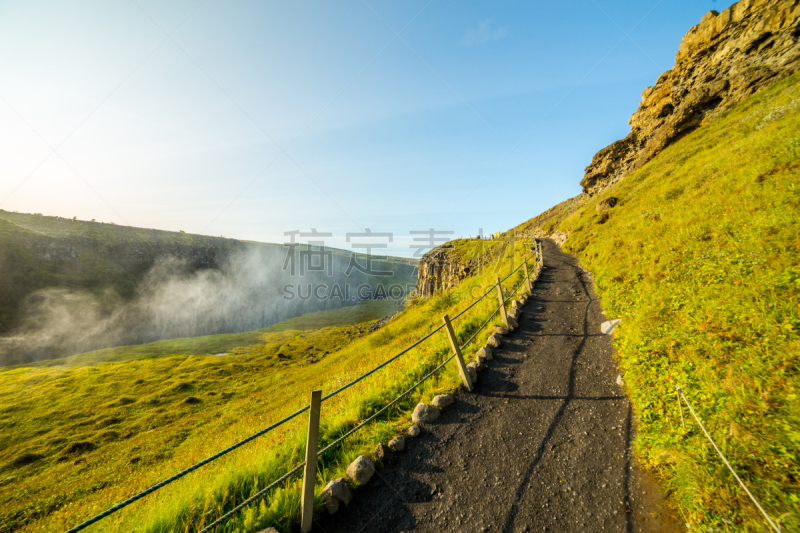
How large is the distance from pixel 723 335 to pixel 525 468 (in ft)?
17.7

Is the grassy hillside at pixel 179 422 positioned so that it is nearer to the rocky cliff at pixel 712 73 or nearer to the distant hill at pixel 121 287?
the distant hill at pixel 121 287

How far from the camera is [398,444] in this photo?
19.4 ft

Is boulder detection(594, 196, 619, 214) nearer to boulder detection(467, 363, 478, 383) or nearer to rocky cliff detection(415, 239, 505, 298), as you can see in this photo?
rocky cliff detection(415, 239, 505, 298)

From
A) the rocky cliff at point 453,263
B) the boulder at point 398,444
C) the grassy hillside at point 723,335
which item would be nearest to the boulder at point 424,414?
the boulder at point 398,444

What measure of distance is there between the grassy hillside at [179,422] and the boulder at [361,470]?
479 mm

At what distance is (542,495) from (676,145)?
52300 mm

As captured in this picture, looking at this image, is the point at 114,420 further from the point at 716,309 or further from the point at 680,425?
the point at 716,309

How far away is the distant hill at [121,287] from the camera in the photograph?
164ft

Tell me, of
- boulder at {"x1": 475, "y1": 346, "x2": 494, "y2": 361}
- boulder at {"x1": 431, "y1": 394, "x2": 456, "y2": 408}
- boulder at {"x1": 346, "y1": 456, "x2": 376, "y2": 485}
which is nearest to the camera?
boulder at {"x1": 346, "y1": 456, "x2": 376, "y2": 485}

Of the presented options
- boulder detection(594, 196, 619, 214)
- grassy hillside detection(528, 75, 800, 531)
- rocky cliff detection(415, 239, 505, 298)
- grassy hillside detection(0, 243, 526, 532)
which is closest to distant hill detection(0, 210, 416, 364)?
grassy hillside detection(0, 243, 526, 532)

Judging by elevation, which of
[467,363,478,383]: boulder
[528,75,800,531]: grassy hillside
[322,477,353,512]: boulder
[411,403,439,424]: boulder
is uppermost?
[528,75,800,531]: grassy hillside

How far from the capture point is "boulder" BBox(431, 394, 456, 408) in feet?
23.4

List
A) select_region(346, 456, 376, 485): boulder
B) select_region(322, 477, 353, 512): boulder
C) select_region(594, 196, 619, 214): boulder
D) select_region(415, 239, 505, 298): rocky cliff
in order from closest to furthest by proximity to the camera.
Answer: select_region(322, 477, 353, 512): boulder, select_region(346, 456, 376, 485): boulder, select_region(594, 196, 619, 214): boulder, select_region(415, 239, 505, 298): rocky cliff

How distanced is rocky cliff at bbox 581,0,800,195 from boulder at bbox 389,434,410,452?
55.8m
